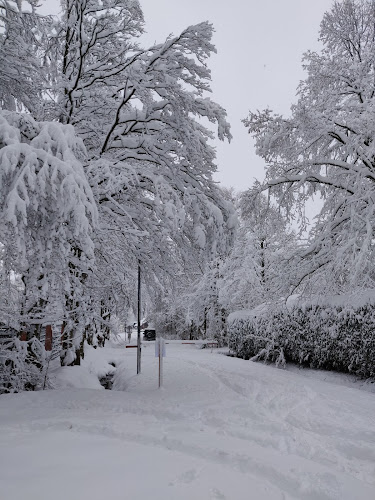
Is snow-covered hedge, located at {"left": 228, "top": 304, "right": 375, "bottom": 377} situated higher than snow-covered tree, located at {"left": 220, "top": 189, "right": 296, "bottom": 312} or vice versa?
snow-covered tree, located at {"left": 220, "top": 189, "right": 296, "bottom": 312}

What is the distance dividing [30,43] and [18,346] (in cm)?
594

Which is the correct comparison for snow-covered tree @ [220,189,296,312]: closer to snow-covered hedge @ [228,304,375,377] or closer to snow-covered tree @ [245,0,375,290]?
snow-covered hedge @ [228,304,375,377]

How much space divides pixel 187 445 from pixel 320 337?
8.20m

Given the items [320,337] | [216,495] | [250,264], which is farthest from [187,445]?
[250,264]

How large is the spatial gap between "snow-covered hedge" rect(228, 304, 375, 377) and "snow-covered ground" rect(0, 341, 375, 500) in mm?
2053

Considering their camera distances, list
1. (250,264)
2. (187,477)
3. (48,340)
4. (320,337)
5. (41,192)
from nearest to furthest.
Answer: (187,477)
(41,192)
(48,340)
(320,337)
(250,264)

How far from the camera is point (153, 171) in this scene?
7523mm

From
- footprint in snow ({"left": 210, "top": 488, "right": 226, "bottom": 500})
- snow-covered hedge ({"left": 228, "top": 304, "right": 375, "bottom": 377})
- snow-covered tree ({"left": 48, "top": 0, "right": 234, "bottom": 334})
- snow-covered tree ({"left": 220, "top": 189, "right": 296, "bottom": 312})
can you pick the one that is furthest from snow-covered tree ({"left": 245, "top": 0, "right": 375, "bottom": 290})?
footprint in snow ({"left": 210, "top": 488, "right": 226, "bottom": 500})

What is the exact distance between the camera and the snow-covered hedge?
993cm

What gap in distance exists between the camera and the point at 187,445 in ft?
14.1

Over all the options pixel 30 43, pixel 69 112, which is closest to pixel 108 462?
pixel 69 112

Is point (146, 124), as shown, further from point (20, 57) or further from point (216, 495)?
point (216, 495)

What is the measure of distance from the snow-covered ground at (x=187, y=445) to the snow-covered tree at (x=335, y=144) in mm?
3299

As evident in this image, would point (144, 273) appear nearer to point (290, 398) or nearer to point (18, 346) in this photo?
point (18, 346)
